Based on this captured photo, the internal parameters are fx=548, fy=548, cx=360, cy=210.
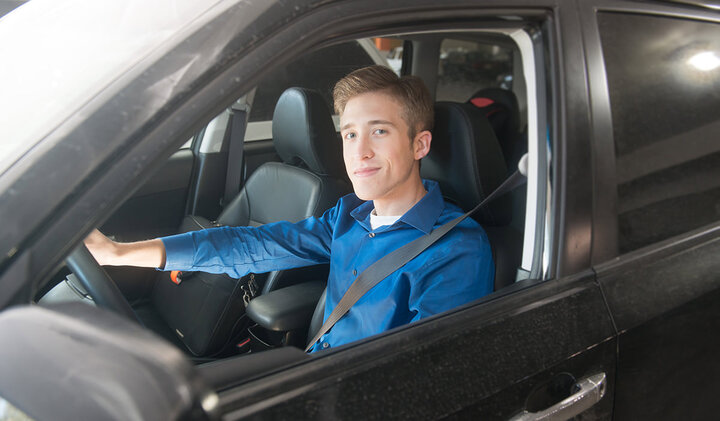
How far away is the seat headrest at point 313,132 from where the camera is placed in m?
2.39

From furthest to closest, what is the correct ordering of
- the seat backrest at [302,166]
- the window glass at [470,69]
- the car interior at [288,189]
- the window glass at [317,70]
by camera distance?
1. the window glass at [470,69]
2. the window glass at [317,70]
3. the seat backrest at [302,166]
4. the car interior at [288,189]

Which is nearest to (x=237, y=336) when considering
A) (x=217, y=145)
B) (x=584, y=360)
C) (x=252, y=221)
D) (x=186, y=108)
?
(x=252, y=221)

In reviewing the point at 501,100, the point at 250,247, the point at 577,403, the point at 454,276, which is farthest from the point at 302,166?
the point at 501,100

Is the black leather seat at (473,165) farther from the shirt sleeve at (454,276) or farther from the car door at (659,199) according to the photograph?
the car door at (659,199)

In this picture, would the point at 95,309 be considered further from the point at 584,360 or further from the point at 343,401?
the point at 584,360

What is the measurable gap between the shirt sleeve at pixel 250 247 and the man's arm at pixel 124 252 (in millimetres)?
29

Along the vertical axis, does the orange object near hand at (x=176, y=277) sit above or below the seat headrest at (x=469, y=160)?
above

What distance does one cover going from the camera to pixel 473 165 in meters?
1.66

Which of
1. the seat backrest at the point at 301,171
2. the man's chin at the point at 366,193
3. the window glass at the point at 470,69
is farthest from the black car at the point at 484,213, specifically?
the window glass at the point at 470,69

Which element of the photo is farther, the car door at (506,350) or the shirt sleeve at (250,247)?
the shirt sleeve at (250,247)

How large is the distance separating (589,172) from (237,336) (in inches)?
66.6

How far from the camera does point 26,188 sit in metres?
0.65

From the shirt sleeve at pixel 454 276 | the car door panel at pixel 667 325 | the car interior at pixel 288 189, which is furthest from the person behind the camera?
the car interior at pixel 288 189

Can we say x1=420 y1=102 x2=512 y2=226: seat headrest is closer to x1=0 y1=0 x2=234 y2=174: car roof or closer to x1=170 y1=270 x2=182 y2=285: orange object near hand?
x1=0 y1=0 x2=234 y2=174: car roof
